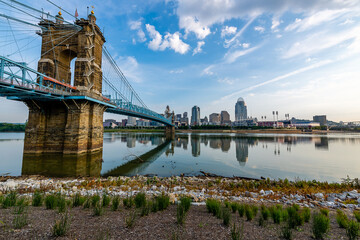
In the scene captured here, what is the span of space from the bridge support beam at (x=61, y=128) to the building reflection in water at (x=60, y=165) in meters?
1.07

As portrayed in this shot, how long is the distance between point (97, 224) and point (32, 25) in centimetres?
2932

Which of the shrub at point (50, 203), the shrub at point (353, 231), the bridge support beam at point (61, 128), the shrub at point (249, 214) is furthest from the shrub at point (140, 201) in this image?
the bridge support beam at point (61, 128)

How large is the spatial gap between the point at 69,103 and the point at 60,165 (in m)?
8.39

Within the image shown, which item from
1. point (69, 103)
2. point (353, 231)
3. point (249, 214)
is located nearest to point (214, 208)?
point (249, 214)

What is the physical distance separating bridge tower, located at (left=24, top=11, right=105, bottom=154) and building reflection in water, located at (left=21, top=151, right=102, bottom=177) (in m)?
1.13

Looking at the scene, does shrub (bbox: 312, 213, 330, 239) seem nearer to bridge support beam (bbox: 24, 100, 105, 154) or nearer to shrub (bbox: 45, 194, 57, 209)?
shrub (bbox: 45, 194, 57, 209)

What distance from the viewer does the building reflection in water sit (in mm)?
13250

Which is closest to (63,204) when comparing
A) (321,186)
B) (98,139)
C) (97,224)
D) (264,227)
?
(97,224)

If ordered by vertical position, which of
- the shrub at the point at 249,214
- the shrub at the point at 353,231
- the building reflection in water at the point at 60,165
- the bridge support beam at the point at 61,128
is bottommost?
the building reflection in water at the point at 60,165

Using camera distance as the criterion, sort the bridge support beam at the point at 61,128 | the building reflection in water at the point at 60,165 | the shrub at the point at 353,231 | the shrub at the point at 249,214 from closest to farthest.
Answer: the shrub at the point at 353,231
the shrub at the point at 249,214
the building reflection in water at the point at 60,165
the bridge support beam at the point at 61,128

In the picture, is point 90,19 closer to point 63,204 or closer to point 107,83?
point 107,83

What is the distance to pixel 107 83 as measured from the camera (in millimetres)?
38469

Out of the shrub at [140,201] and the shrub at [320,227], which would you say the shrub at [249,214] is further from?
the shrub at [140,201]

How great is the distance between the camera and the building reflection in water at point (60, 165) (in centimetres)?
1325
